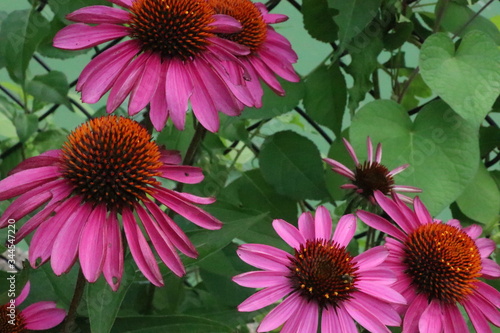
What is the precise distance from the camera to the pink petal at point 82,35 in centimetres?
52

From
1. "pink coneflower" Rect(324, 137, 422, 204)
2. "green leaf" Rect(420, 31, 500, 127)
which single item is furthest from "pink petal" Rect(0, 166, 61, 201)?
"green leaf" Rect(420, 31, 500, 127)

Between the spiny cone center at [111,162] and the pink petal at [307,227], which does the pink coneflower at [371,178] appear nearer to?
the pink petal at [307,227]

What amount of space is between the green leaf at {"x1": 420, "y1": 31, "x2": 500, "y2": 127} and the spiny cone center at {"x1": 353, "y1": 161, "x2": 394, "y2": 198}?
101 mm

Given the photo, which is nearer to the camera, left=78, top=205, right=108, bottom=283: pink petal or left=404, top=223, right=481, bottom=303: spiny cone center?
left=78, top=205, right=108, bottom=283: pink petal

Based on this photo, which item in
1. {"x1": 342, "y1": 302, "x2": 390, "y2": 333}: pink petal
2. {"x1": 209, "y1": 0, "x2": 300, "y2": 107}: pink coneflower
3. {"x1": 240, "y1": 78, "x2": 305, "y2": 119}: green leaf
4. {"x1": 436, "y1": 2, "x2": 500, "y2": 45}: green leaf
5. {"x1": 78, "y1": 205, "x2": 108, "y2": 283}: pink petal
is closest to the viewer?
{"x1": 78, "y1": 205, "x2": 108, "y2": 283}: pink petal

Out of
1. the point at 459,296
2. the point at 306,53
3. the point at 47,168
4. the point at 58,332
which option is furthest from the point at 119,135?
the point at 306,53

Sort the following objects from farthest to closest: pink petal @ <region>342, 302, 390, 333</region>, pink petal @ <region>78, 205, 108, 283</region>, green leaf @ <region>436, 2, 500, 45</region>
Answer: green leaf @ <region>436, 2, 500, 45</region>, pink petal @ <region>342, 302, 390, 333</region>, pink petal @ <region>78, 205, 108, 283</region>

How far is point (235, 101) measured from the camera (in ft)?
1.76

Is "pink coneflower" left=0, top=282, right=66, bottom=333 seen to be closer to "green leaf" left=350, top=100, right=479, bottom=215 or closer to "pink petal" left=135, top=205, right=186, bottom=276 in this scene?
"pink petal" left=135, top=205, right=186, bottom=276

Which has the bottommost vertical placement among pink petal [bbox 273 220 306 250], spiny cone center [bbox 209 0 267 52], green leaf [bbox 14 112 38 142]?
pink petal [bbox 273 220 306 250]

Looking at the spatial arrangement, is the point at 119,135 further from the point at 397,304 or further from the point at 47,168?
the point at 397,304

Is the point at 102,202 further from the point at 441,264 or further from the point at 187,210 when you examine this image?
the point at 441,264

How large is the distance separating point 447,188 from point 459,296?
5.8 inches

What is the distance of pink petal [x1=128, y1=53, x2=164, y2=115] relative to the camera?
50 centimetres
